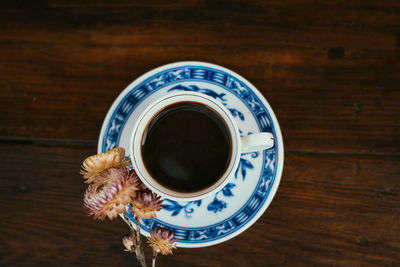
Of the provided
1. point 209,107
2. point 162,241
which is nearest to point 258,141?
point 209,107

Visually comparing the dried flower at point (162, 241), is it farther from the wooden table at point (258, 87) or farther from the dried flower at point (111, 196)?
the wooden table at point (258, 87)

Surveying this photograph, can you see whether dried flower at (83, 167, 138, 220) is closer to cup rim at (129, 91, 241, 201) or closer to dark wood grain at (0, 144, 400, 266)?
cup rim at (129, 91, 241, 201)

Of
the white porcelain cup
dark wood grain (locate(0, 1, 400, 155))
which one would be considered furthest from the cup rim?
dark wood grain (locate(0, 1, 400, 155))

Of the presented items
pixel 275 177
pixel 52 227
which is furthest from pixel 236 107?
pixel 52 227

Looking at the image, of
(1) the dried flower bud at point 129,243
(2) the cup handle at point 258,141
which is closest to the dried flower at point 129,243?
(1) the dried flower bud at point 129,243

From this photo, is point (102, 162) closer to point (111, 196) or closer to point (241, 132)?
point (111, 196)
